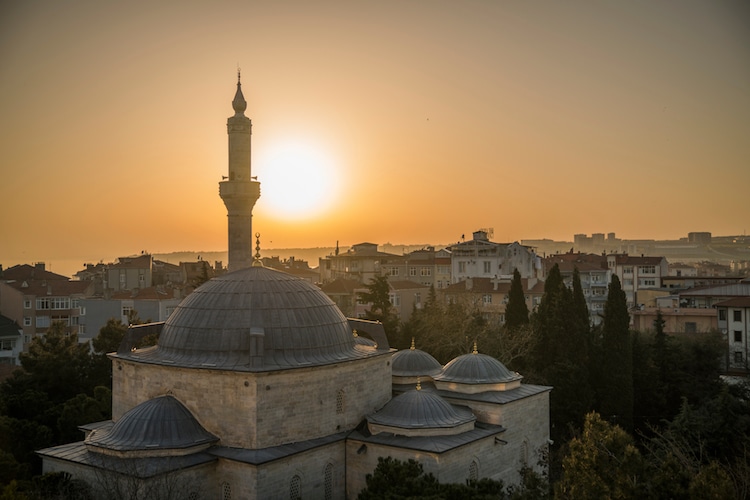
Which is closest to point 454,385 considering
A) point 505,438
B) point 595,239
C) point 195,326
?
point 505,438

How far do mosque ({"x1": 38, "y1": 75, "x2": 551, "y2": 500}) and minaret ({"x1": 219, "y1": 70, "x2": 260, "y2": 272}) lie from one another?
540cm

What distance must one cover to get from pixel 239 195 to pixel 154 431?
1043 cm

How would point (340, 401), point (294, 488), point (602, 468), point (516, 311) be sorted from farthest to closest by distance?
point (516, 311) → point (340, 401) → point (294, 488) → point (602, 468)

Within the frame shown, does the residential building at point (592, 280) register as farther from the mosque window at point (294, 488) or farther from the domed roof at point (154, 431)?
the domed roof at point (154, 431)

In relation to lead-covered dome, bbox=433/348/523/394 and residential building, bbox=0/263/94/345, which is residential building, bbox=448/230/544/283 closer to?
residential building, bbox=0/263/94/345

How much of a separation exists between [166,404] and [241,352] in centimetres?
205

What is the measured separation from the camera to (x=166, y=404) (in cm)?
1644

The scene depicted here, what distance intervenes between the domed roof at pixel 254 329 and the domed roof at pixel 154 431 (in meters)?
1.16

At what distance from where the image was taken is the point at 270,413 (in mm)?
16156

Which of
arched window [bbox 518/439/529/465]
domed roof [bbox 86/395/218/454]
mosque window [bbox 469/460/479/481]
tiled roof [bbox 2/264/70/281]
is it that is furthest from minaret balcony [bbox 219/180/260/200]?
tiled roof [bbox 2/264/70/281]

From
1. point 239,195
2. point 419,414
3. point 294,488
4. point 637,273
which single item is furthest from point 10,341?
point 637,273

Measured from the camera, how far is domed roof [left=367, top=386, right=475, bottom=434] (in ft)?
57.3

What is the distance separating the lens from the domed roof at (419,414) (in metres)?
17.5

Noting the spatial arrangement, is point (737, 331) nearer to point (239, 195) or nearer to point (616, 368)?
point (616, 368)
